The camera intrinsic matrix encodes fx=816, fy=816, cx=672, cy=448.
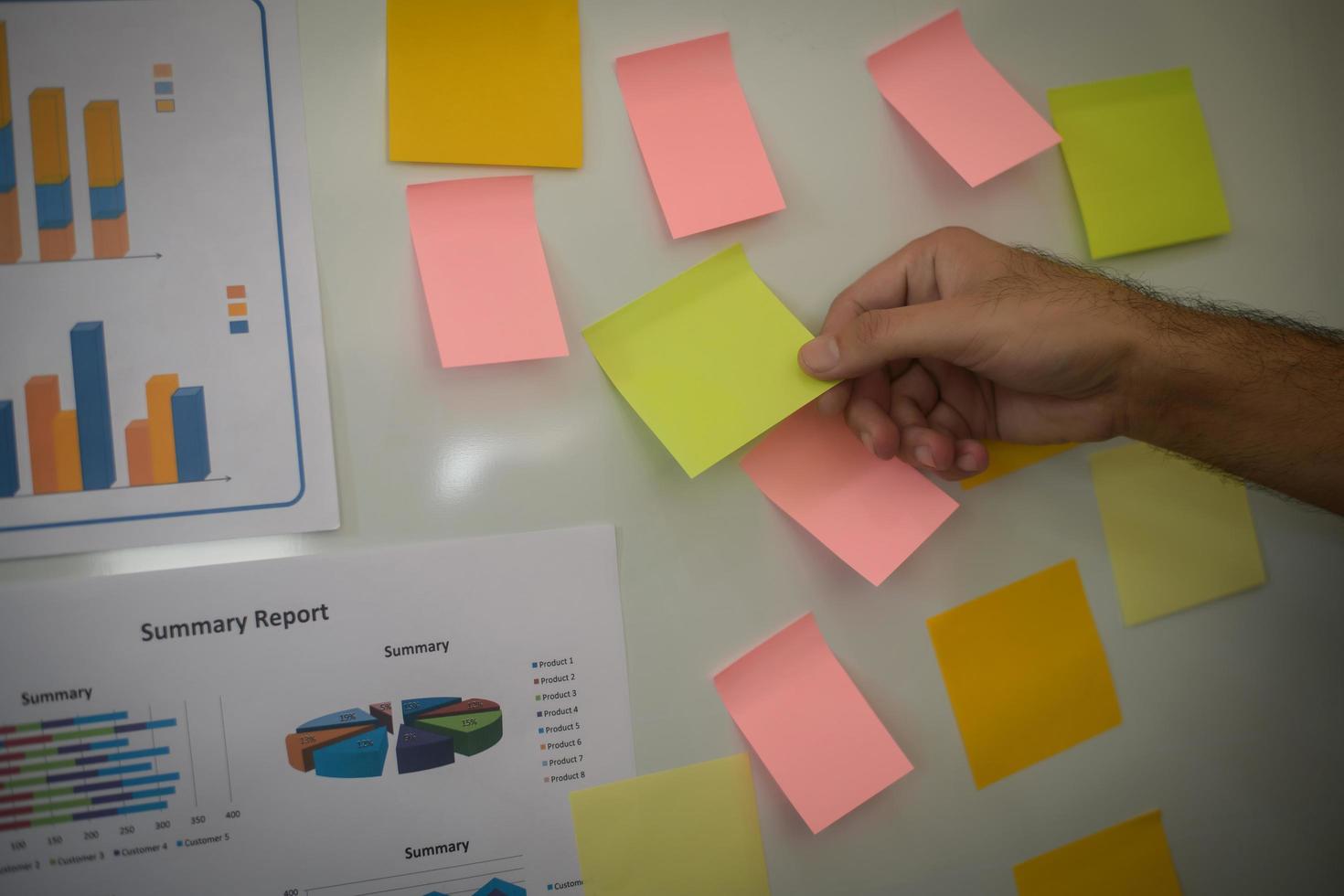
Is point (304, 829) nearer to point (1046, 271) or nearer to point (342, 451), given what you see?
point (342, 451)

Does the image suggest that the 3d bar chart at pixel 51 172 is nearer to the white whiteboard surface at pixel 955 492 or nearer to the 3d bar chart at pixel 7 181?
the 3d bar chart at pixel 7 181

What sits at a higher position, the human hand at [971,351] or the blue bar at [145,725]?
the human hand at [971,351]

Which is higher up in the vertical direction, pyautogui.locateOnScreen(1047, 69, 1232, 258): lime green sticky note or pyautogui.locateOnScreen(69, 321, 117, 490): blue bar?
pyautogui.locateOnScreen(1047, 69, 1232, 258): lime green sticky note

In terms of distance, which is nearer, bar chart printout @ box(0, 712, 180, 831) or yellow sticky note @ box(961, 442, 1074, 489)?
bar chart printout @ box(0, 712, 180, 831)

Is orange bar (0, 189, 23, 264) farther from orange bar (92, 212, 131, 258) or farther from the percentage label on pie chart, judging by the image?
the percentage label on pie chart

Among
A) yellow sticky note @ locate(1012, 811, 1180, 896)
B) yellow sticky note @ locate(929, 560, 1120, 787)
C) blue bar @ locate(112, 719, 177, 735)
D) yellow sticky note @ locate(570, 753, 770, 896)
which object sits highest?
blue bar @ locate(112, 719, 177, 735)

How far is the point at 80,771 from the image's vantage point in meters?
0.54

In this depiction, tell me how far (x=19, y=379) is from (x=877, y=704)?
25.3 inches

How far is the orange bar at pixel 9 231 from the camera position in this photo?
524 millimetres

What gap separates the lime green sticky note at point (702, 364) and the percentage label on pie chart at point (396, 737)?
23 centimetres

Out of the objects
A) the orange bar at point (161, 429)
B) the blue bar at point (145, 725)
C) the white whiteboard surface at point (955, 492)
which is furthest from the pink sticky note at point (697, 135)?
the blue bar at point (145, 725)

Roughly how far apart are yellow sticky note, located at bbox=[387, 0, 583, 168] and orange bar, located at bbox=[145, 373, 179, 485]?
8.6 inches

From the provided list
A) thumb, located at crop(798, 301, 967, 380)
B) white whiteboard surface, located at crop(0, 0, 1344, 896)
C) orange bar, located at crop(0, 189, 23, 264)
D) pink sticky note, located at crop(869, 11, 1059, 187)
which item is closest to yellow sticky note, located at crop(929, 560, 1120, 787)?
white whiteboard surface, located at crop(0, 0, 1344, 896)

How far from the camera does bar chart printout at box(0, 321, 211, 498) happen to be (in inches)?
20.7
